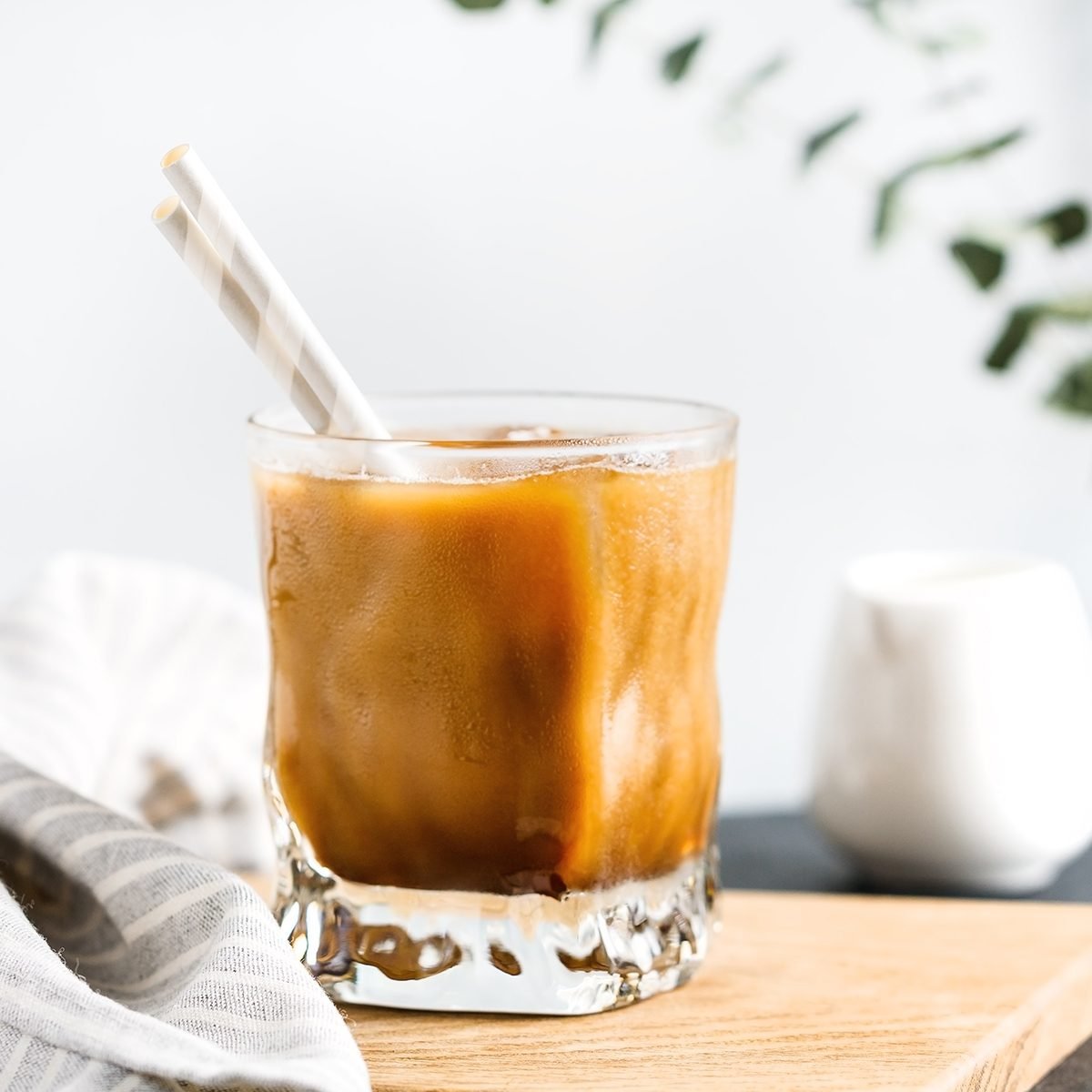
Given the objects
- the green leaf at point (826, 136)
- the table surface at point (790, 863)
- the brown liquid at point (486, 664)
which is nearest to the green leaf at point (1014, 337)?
the green leaf at point (826, 136)

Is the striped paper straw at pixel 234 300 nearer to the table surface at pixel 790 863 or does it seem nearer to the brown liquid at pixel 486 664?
the brown liquid at pixel 486 664

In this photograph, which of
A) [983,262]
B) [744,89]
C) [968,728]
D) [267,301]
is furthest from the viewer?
[744,89]

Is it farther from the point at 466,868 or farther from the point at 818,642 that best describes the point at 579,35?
the point at 466,868

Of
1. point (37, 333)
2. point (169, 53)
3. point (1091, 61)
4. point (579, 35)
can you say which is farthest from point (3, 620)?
point (1091, 61)

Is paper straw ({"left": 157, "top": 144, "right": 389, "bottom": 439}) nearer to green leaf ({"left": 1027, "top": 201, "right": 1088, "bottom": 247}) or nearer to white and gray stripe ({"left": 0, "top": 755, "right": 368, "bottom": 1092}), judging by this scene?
white and gray stripe ({"left": 0, "top": 755, "right": 368, "bottom": 1092})

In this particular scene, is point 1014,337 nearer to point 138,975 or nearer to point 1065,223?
point 1065,223

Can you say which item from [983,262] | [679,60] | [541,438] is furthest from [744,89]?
[541,438]
